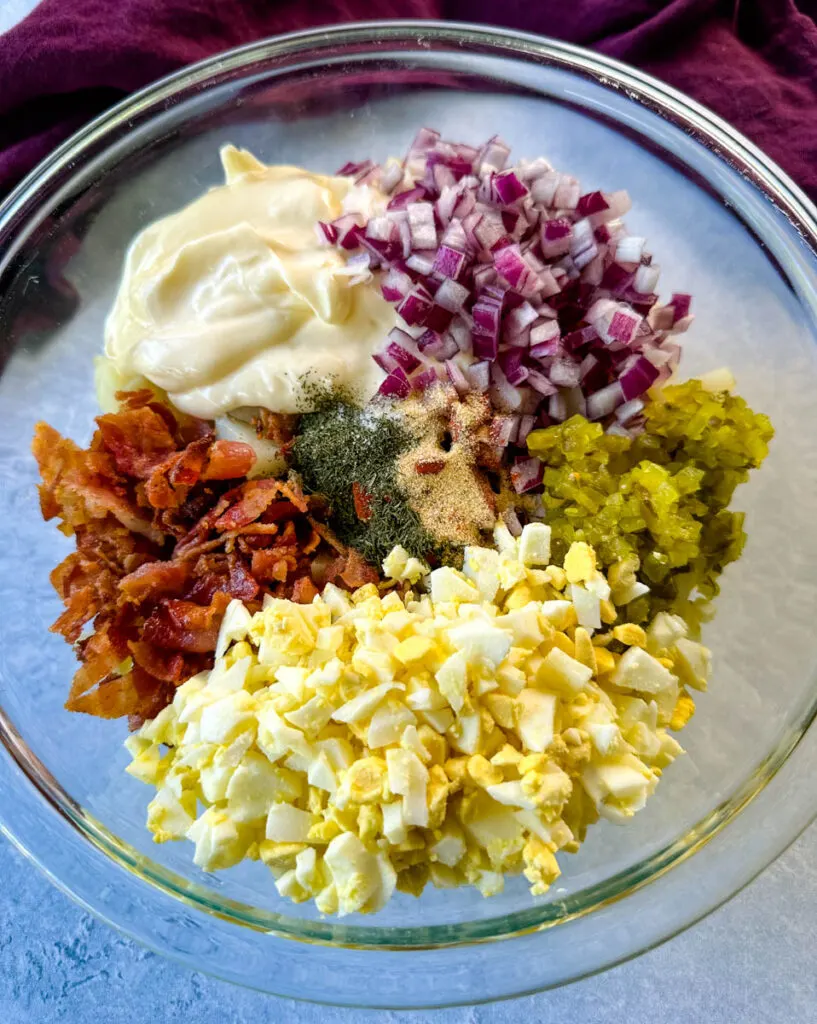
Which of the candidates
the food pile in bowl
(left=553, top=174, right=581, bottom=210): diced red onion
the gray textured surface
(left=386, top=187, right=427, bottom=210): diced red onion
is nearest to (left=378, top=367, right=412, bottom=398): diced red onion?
the food pile in bowl

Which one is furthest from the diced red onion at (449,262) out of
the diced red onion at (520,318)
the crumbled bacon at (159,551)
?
the crumbled bacon at (159,551)

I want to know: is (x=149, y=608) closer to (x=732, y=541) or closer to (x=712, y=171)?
(x=732, y=541)

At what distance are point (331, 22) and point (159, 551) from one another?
128 cm

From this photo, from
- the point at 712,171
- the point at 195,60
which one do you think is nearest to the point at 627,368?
the point at 712,171

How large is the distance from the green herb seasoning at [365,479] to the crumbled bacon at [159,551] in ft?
0.12

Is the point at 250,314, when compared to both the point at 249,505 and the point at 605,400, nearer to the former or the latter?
the point at 249,505

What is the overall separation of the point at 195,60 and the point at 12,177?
469 millimetres

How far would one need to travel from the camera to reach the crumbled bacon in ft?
4.31

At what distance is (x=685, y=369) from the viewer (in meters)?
1.63

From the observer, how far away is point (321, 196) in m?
1.52

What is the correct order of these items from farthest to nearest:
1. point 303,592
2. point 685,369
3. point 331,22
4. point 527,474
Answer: point 331,22
point 685,369
point 527,474
point 303,592

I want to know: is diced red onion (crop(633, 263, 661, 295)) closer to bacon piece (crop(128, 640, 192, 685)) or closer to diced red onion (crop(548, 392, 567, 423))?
diced red onion (crop(548, 392, 567, 423))

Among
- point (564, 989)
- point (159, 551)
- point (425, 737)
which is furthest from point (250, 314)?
point (564, 989)

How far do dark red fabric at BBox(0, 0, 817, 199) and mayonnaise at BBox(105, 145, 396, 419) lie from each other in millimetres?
485
